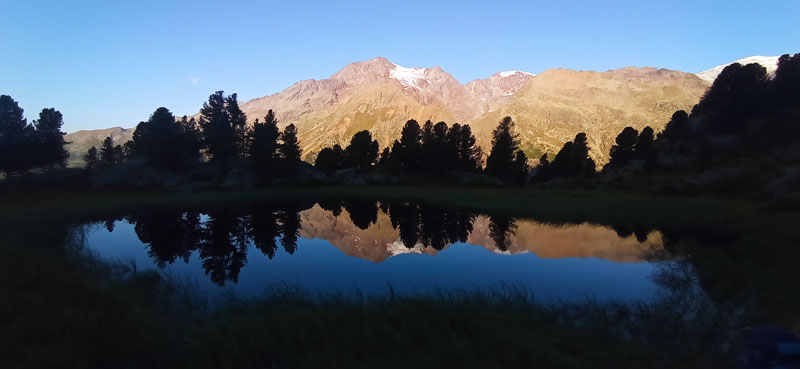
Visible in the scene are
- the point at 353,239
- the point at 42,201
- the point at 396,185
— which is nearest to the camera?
the point at 353,239

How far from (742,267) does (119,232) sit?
47.9m

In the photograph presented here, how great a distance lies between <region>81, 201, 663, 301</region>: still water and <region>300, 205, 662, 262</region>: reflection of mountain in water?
3.3 inches

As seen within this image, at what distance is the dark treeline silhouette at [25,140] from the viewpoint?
222ft

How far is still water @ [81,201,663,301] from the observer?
1891 centimetres

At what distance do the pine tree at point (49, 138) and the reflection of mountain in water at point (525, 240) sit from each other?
7272cm

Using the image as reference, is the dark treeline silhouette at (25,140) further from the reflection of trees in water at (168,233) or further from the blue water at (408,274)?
the blue water at (408,274)

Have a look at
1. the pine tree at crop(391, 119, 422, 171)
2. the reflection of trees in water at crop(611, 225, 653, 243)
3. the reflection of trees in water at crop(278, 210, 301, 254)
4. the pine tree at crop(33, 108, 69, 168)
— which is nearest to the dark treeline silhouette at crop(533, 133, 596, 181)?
the pine tree at crop(391, 119, 422, 171)

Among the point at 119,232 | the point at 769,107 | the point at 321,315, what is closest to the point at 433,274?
the point at 321,315

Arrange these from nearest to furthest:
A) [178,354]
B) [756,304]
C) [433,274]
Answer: [178,354]
[756,304]
[433,274]

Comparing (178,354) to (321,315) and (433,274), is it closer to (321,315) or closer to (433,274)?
(321,315)

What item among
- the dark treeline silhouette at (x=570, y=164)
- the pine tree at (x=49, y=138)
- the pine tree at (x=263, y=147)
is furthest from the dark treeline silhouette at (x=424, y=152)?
the pine tree at (x=49, y=138)

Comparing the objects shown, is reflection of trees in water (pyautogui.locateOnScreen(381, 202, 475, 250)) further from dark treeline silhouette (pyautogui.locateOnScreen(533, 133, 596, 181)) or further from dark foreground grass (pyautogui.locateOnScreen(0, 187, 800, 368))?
dark treeline silhouette (pyautogui.locateOnScreen(533, 133, 596, 181))

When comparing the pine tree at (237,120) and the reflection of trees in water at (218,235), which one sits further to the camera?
the pine tree at (237,120)

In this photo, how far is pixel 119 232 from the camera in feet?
110
